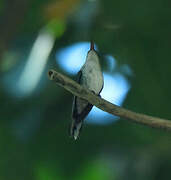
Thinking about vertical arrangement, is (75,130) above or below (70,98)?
above

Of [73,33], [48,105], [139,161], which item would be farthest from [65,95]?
[139,161]

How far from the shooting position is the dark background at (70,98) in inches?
194

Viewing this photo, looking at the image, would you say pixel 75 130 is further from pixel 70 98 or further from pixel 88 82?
pixel 70 98

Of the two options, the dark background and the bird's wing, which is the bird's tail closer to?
the bird's wing

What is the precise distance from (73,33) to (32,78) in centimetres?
108

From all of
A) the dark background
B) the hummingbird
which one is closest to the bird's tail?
the hummingbird

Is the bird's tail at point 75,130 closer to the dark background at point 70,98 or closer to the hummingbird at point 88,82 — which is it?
the hummingbird at point 88,82

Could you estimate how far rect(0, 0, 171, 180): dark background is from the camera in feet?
16.1

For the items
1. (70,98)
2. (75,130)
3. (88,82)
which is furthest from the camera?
(70,98)

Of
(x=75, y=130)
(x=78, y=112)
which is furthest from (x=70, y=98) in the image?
(x=75, y=130)

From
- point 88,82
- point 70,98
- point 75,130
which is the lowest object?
point 70,98

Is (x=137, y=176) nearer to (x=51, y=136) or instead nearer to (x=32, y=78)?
(x=51, y=136)

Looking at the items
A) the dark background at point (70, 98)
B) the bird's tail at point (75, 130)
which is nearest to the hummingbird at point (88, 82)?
the bird's tail at point (75, 130)

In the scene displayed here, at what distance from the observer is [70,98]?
20.0ft
